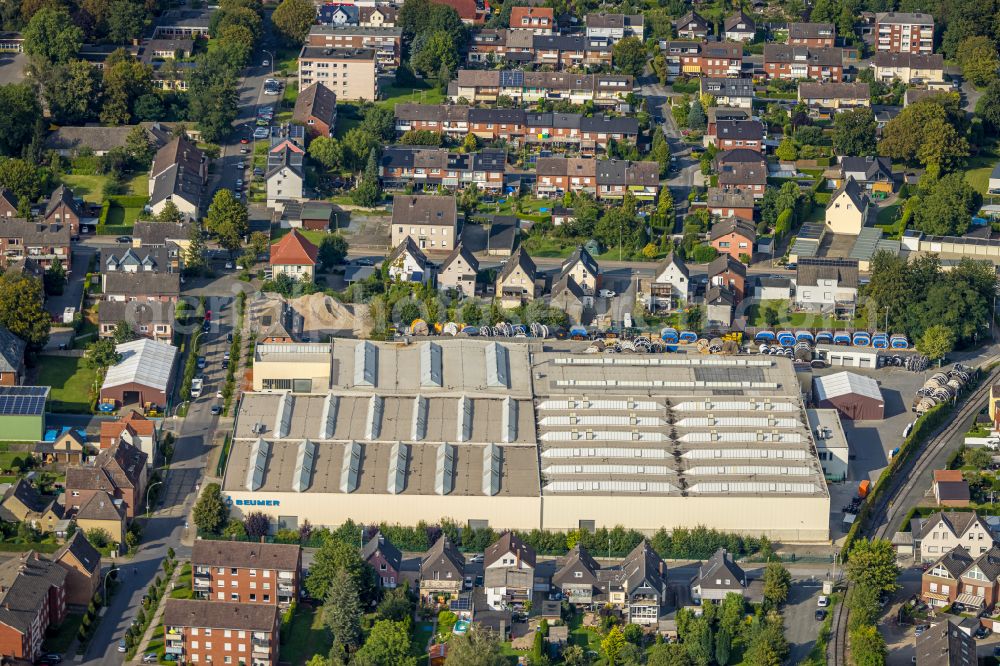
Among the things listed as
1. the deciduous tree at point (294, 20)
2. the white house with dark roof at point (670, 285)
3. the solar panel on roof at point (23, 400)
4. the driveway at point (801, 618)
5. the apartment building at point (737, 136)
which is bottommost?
the driveway at point (801, 618)

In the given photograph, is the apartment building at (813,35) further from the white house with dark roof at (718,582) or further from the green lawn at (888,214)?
the white house with dark roof at (718,582)

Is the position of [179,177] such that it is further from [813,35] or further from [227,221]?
[813,35]

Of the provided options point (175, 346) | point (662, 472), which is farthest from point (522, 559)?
point (175, 346)

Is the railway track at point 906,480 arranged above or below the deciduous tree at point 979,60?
below

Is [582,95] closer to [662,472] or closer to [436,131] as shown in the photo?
[436,131]

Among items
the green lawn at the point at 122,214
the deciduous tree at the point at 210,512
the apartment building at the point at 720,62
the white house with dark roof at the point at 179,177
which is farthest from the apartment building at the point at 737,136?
the deciduous tree at the point at 210,512

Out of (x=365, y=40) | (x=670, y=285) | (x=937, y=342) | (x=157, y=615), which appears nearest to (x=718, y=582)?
(x=157, y=615)

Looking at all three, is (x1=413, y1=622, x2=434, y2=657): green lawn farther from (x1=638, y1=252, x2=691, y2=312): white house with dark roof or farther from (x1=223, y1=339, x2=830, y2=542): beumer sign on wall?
(x1=638, y1=252, x2=691, y2=312): white house with dark roof
